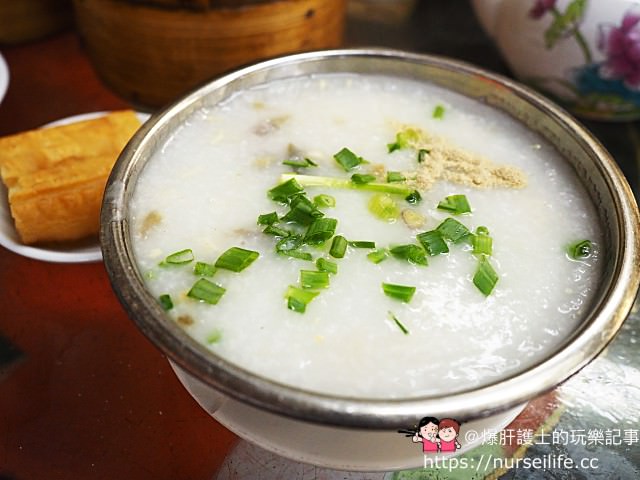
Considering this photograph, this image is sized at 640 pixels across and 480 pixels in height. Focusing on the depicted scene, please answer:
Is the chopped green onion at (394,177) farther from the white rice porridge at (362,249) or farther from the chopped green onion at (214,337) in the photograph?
the chopped green onion at (214,337)

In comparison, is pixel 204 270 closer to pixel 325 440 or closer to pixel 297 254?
pixel 297 254

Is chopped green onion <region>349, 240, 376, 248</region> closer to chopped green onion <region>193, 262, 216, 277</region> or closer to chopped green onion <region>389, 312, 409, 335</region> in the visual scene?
chopped green onion <region>389, 312, 409, 335</region>

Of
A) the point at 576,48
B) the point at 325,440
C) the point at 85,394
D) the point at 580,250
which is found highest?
the point at 576,48

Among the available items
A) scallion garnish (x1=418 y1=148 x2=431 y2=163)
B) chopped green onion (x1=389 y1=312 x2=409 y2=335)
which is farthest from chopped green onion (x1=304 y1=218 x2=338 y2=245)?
scallion garnish (x1=418 y1=148 x2=431 y2=163)

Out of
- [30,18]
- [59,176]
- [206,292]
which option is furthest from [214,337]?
[30,18]

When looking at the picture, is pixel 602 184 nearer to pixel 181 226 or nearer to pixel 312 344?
pixel 312 344

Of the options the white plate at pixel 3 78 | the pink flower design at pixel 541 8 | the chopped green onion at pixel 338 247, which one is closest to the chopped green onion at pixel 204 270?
the chopped green onion at pixel 338 247
